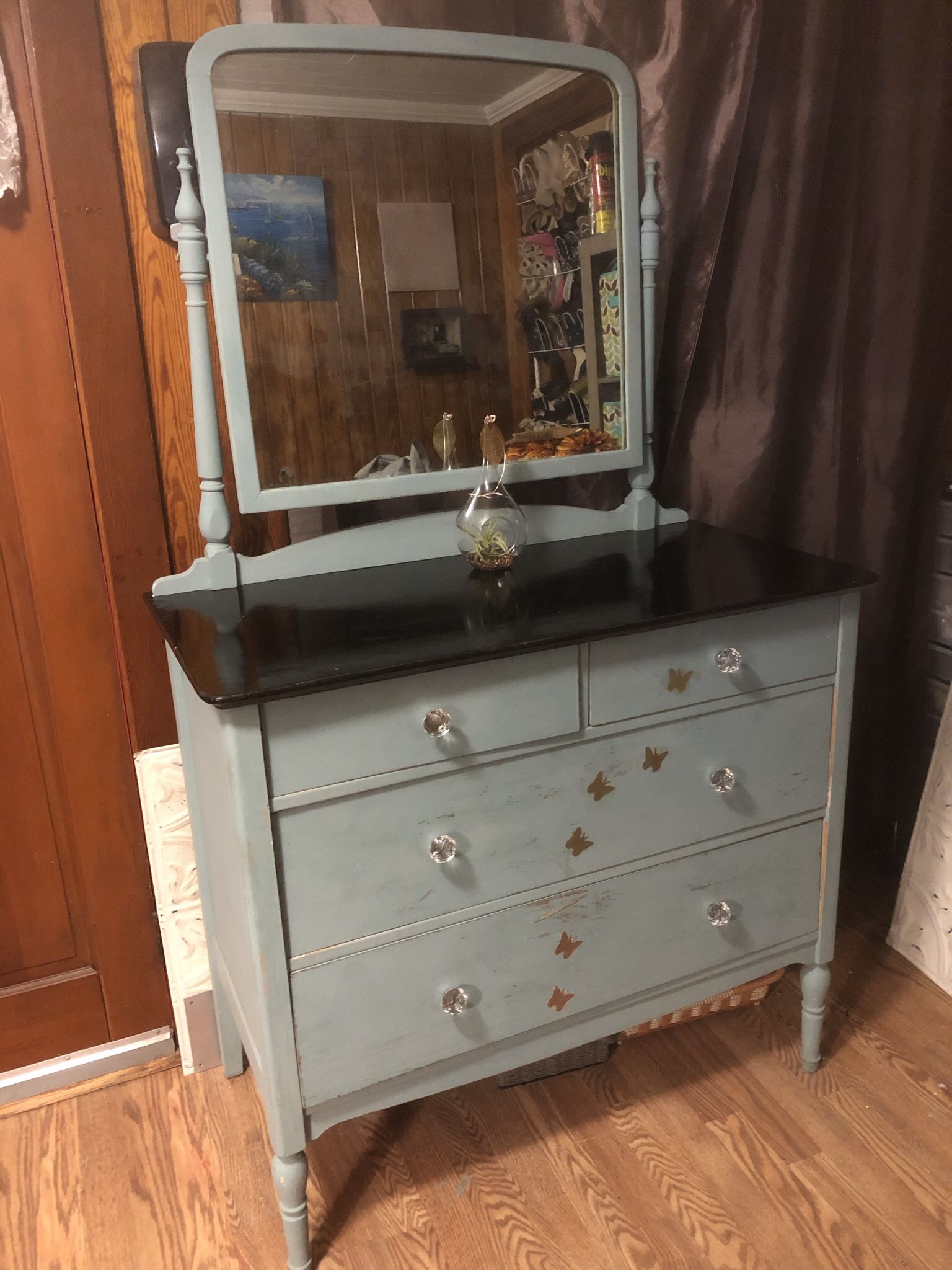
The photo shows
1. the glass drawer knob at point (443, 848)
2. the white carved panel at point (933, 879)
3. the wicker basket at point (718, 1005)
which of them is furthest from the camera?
the white carved panel at point (933, 879)

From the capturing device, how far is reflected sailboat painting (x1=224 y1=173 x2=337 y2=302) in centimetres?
123

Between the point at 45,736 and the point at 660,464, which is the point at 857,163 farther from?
the point at 45,736

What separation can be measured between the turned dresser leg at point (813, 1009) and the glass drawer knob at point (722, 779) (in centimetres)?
42

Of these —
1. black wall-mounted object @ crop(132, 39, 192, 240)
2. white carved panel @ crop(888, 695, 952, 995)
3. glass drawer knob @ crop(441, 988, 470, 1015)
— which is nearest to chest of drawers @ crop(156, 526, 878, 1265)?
glass drawer knob @ crop(441, 988, 470, 1015)

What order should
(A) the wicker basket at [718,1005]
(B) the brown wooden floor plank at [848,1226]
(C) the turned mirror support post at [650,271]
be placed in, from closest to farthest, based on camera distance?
(B) the brown wooden floor plank at [848,1226]
(C) the turned mirror support post at [650,271]
(A) the wicker basket at [718,1005]

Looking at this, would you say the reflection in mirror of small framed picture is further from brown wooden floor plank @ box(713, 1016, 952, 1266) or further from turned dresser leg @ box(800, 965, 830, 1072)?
brown wooden floor plank @ box(713, 1016, 952, 1266)

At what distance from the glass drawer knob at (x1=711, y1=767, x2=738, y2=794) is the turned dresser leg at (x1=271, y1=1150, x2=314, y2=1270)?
73 cm

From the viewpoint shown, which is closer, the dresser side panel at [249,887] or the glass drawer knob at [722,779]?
the dresser side panel at [249,887]

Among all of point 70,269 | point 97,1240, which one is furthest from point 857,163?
point 97,1240

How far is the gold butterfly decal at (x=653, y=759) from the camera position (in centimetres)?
122

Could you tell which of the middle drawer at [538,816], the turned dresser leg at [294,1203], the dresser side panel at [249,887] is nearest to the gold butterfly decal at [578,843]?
the middle drawer at [538,816]

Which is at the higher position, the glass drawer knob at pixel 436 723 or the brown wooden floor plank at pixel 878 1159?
the glass drawer knob at pixel 436 723

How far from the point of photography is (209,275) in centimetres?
123

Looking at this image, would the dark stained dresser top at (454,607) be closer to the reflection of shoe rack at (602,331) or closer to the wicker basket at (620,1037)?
the reflection of shoe rack at (602,331)
